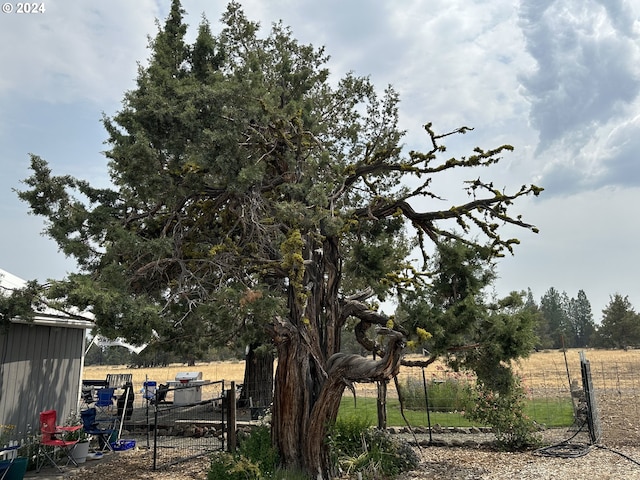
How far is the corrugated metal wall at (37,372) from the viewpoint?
27.5ft

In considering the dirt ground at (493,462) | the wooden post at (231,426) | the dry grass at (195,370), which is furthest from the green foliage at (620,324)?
the wooden post at (231,426)

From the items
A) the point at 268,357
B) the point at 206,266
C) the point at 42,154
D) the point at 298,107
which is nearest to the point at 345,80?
the point at 298,107

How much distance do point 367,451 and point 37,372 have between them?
6.68 metres

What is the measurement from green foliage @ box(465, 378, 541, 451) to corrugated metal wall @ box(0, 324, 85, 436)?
872 centimetres

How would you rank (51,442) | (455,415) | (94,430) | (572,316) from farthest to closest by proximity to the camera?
(572,316) → (455,415) → (94,430) → (51,442)

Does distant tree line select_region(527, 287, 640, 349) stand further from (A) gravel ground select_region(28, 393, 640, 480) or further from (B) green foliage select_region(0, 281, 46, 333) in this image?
(B) green foliage select_region(0, 281, 46, 333)

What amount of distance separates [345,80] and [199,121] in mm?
4037

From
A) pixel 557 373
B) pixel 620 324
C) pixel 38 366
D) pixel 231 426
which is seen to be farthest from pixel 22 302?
pixel 620 324

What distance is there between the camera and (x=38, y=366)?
30.5ft

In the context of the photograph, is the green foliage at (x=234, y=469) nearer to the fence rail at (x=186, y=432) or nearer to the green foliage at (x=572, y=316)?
the fence rail at (x=186, y=432)

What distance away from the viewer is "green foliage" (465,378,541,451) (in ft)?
29.2

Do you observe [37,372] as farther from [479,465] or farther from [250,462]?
[479,465]

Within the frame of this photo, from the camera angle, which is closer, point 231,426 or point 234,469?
point 234,469

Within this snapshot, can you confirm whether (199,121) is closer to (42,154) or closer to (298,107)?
(298,107)
